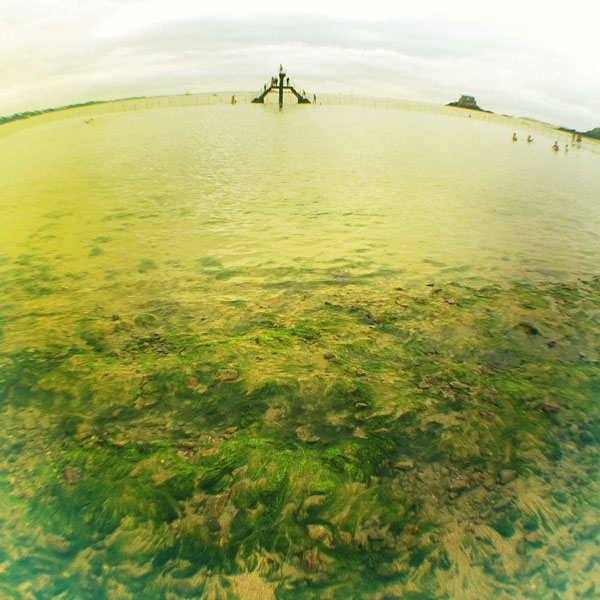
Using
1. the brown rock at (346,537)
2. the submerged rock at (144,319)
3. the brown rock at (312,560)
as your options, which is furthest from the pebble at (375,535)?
the submerged rock at (144,319)

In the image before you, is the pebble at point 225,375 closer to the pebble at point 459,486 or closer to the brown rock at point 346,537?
the brown rock at point 346,537

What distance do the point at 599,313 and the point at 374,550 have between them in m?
5.37

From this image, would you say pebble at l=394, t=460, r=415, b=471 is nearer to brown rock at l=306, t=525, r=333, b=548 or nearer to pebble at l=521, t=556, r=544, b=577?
brown rock at l=306, t=525, r=333, b=548

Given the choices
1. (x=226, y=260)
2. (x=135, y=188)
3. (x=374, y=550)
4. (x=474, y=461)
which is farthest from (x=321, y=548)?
(x=135, y=188)

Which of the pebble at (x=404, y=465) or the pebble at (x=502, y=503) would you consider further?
the pebble at (x=404, y=465)

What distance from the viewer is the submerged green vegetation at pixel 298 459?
2.29 meters

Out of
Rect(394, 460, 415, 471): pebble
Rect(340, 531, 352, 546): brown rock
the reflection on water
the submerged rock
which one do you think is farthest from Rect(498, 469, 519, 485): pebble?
the submerged rock

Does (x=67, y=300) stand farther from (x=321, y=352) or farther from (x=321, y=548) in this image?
(x=321, y=548)

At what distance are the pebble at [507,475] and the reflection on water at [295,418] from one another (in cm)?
1

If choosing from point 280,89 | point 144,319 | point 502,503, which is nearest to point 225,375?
point 144,319

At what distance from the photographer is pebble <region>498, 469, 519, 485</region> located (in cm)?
289

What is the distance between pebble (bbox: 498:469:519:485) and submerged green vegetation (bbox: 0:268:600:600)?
2 centimetres

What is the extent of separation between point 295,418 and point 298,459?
0.47 m

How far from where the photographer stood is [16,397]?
11.9 feet
